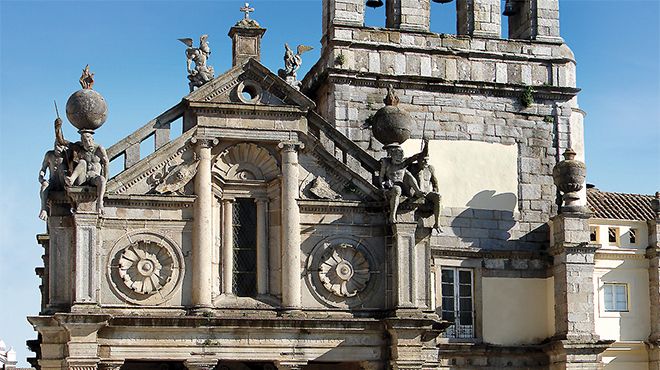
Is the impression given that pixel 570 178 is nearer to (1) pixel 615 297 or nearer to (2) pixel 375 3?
(1) pixel 615 297

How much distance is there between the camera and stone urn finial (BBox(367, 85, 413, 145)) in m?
27.3

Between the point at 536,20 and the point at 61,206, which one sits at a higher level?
the point at 536,20

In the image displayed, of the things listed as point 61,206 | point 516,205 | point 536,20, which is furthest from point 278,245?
point 536,20

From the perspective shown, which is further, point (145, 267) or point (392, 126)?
point (392, 126)

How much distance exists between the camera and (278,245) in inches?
1062

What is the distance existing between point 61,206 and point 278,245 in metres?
4.17

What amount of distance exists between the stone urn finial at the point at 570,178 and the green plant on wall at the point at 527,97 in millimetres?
1412

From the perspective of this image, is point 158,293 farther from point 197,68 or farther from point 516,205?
point 516,205

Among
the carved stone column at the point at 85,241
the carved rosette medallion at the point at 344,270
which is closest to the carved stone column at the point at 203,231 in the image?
the carved stone column at the point at 85,241

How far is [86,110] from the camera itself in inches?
1019

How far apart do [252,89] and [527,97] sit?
23.0 feet

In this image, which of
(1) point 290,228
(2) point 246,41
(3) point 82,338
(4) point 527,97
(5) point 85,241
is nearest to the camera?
(3) point 82,338

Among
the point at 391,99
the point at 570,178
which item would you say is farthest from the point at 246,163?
the point at 570,178

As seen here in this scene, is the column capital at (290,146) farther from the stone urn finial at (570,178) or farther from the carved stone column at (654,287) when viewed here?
the carved stone column at (654,287)
